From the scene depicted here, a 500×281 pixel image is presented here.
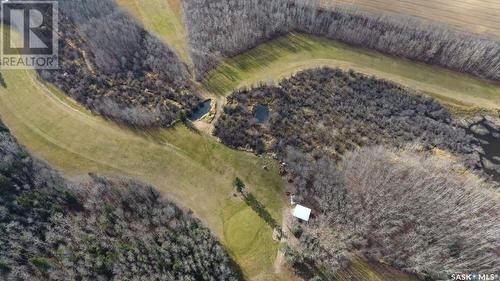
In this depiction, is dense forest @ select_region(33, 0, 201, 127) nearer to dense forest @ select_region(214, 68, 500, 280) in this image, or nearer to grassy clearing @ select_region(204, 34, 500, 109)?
grassy clearing @ select_region(204, 34, 500, 109)

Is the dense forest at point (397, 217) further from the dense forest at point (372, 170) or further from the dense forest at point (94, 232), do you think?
the dense forest at point (94, 232)

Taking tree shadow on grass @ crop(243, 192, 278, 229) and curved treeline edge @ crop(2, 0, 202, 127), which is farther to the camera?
curved treeline edge @ crop(2, 0, 202, 127)

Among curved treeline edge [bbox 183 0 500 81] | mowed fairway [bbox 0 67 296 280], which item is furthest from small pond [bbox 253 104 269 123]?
curved treeline edge [bbox 183 0 500 81]

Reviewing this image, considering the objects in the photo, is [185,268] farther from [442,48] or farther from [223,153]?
[442,48]

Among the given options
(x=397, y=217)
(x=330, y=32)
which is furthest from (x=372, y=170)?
(x=330, y=32)

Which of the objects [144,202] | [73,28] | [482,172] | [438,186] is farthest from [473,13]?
[73,28]

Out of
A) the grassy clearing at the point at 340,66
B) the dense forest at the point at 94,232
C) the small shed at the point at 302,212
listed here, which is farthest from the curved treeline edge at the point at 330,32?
the small shed at the point at 302,212

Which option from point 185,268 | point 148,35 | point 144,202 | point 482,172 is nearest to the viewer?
point 185,268
